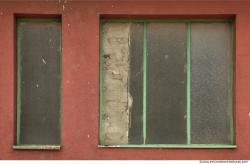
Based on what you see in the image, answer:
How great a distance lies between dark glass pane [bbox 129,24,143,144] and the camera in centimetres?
765

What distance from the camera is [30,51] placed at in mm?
7750

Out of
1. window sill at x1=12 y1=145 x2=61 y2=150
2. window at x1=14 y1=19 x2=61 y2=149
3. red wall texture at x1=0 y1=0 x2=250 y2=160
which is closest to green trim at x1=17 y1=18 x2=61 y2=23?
window at x1=14 y1=19 x2=61 y2=149

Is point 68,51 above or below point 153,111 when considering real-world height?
above

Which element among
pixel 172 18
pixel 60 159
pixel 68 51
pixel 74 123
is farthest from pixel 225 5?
pixel 60 159

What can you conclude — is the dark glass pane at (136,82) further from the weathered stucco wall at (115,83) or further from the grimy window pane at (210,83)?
the grimy window pane at (210,83)

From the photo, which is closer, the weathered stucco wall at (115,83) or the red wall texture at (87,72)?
the red wall texture at (87,72)

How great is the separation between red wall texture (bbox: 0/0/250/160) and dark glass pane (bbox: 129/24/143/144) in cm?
28

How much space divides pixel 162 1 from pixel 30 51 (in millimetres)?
2451

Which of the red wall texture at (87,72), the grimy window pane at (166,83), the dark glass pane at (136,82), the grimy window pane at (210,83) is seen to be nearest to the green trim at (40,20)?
the red wall texture at (87,72)

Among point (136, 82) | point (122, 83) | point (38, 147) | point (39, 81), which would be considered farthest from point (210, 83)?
point (38, 147)

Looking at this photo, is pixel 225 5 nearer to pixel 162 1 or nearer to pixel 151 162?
pixel 162 1

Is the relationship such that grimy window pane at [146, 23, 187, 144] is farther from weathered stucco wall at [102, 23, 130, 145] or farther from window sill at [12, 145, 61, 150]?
window sill at [12, 145, 61, 150]

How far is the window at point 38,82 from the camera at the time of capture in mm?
7680

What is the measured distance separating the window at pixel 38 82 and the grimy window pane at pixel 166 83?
5.28ft
